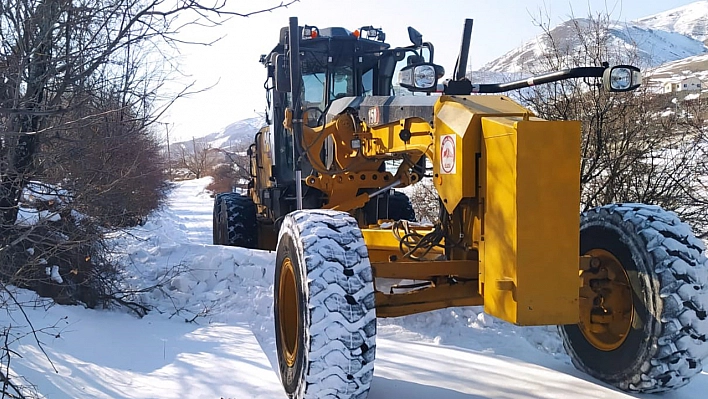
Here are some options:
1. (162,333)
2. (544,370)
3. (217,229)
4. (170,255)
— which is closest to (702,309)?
(544,370)

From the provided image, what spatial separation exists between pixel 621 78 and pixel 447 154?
3.42 feet

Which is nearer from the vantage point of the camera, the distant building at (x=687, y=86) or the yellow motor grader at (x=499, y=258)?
the yellow motor grader at (x=499, y=258)

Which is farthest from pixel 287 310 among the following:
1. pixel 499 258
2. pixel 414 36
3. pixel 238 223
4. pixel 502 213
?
pixel 238 223

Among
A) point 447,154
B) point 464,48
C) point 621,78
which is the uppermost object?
point 464,48

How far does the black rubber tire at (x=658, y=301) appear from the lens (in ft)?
12.0

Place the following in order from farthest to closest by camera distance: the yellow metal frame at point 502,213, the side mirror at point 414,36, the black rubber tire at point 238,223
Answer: the black rubber tire at point 238,223 → the side mirror at point 414,36 → the yellow metal frame at point 502,213

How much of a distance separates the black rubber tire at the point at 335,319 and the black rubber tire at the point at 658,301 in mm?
1577

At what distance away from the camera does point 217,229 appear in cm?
1009

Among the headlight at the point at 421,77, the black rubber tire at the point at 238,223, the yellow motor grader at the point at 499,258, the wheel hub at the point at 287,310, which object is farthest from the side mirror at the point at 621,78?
the black rubber tire at the point at 238,223

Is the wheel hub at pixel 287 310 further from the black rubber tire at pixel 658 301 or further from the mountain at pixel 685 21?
the mountain at pixel 685 21

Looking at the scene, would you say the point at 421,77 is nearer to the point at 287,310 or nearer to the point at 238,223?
the point at 287,310

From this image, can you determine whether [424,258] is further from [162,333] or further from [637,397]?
[162,333]

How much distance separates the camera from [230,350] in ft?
17.3

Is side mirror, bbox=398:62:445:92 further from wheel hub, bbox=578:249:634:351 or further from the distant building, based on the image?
the distant building
